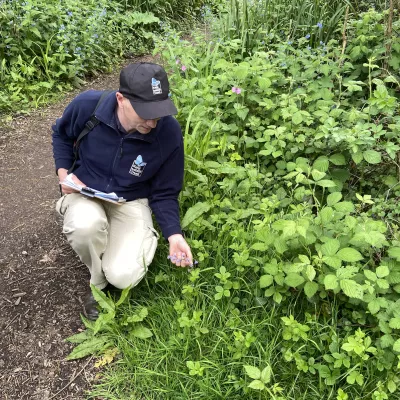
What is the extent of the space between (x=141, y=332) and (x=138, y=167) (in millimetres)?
942

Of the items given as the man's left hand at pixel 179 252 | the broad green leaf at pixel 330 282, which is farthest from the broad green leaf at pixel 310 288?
the man's left hand at pixel 179 252

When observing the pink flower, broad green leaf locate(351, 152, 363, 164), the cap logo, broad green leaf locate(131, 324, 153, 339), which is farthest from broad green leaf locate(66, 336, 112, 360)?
the pink flower

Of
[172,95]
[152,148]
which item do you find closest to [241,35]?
[172,95]

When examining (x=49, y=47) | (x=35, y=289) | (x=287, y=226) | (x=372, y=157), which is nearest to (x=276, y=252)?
(x=287, y=226)

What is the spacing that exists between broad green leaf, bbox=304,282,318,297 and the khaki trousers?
36.4 inches

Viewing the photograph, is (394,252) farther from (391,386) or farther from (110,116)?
(110,116)

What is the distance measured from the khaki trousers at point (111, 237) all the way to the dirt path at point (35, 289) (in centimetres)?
35

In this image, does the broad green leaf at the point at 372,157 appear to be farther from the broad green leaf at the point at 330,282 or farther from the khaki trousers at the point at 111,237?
the khaki trousers at the point at 111,237

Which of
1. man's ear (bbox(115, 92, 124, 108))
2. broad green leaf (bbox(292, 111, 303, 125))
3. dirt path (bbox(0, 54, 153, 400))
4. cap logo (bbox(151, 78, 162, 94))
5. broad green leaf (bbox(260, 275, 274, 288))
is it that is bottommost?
dirt path (bbox(0, 54, 153, 400))

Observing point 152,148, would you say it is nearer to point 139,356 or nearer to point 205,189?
point 205,189

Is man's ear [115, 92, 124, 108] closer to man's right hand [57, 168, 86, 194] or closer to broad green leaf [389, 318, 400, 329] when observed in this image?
man's right hand [57, 168, 86, 194]

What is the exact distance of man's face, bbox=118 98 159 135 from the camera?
2199 millimetres

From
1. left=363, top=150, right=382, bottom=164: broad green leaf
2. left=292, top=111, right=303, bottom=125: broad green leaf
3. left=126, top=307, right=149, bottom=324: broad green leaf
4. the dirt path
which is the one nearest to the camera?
the dirt path

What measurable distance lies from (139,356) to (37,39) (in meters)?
4.30
